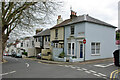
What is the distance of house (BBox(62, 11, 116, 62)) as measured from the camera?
1565cm

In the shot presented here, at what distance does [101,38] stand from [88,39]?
2764 millimetres

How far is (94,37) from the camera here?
16391 millimetres

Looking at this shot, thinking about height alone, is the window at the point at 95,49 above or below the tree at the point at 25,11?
below

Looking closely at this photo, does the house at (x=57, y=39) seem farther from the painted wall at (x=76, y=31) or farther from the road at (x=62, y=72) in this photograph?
the road at (x=62, y=72)

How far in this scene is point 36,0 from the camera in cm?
1228

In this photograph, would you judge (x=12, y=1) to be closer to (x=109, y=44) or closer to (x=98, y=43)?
(x=98, y=43)

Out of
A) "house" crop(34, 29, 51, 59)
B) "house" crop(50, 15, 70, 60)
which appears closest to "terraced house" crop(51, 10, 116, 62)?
"house" crop(50, 15, 70, 60)

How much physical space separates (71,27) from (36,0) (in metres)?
7.79

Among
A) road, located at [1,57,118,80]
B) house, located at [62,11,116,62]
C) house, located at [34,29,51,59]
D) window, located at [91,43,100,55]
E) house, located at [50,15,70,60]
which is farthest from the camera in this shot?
house, located at [34,29,51,59]

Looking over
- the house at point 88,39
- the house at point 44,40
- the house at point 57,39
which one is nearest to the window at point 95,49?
the house at point 88,39

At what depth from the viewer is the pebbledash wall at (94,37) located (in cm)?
1567

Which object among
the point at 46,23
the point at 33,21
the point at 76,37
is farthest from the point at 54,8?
the point at 76,37

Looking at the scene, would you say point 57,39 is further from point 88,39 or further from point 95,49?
point 95,49

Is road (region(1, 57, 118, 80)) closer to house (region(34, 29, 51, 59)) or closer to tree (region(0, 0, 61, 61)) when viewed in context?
tree (region(0, 0, 61, 61))
